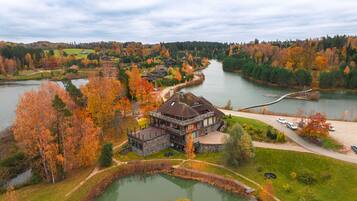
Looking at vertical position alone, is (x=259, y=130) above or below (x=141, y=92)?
below

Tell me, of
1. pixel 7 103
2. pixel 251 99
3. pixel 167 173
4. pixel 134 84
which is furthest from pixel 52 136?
pixel 251 99

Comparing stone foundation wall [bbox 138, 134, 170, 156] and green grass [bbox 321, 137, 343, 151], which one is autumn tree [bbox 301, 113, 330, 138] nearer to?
green grass [bbox 321, 137, 343, 151]

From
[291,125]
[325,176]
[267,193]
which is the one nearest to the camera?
[267,193]

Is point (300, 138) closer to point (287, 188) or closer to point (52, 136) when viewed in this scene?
point (287, 188)

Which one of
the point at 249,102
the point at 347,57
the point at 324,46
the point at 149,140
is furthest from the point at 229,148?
the point at 324,46

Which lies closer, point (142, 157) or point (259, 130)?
point (142, 157)

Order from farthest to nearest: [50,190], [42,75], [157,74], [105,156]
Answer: [42,75], [157,74], [105,156], [50,190]

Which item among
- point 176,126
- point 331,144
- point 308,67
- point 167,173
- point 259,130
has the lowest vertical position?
point 167,173
